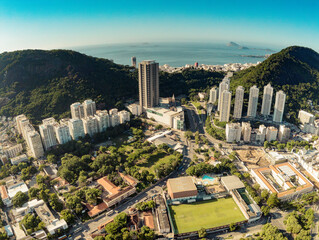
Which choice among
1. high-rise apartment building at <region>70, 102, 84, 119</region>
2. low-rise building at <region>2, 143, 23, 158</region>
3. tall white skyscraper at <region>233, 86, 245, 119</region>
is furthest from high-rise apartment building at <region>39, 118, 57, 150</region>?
tall white skyscraper at <region>233, 86, 245, 119</region>

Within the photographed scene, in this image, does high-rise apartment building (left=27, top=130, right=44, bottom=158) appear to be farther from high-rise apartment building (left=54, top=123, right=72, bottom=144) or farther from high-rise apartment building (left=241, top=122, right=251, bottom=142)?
high-rise apartment building (left=241, top=122, right=251, bottom=142)

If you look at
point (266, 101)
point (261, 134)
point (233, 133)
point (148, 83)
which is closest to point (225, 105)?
point (233, 133)

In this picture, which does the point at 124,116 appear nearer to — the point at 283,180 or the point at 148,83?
the point at 148,83

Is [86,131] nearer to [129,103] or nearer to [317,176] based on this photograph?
[129,103]

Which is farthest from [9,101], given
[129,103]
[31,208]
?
[31,208]

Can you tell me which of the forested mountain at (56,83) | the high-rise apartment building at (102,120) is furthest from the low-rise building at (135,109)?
the high-rise apartment building at (102,120)
